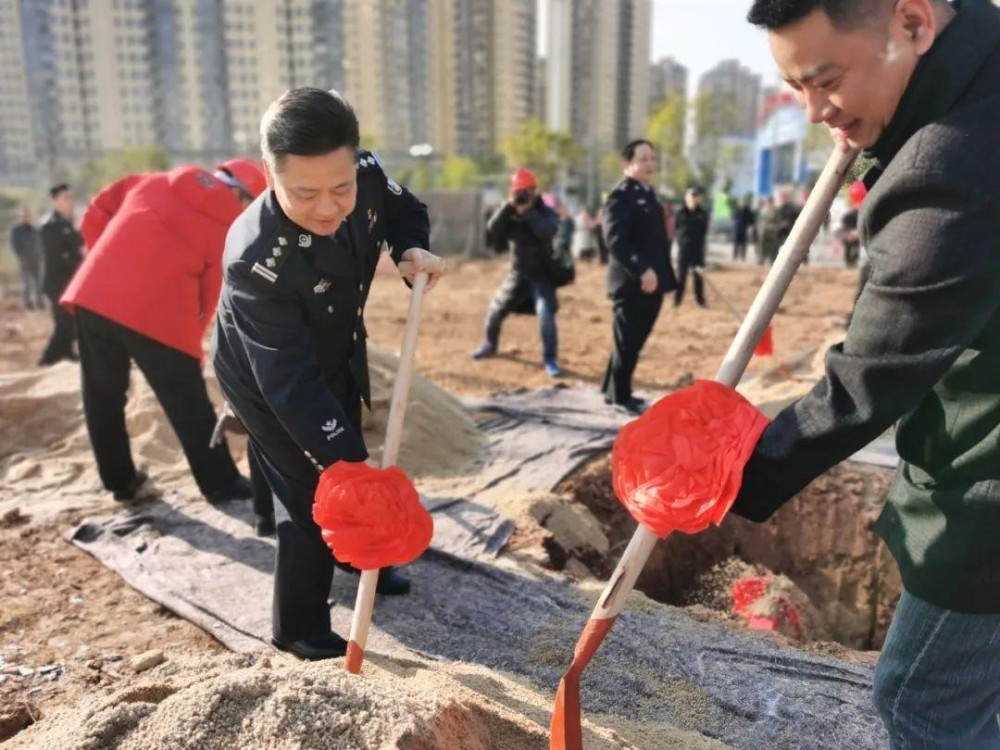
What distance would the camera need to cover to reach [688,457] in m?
1.48

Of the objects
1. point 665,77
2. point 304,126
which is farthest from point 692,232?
point 665,77

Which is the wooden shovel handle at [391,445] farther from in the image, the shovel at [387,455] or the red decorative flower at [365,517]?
the red decorative flower at [365,517]

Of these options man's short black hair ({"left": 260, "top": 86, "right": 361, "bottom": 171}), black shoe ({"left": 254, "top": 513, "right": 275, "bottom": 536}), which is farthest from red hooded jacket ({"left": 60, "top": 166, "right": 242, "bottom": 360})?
man's short black hair ({"left": 260, "top": 86, "right": 361, "bottom": 171})

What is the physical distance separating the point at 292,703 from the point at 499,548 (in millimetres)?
1769

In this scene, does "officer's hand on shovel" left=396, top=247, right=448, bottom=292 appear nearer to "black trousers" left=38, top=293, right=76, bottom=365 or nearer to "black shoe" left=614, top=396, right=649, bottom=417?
"black shoe" left=614, top=396, right=649, bottom=417

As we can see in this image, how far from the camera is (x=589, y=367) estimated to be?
7.99m

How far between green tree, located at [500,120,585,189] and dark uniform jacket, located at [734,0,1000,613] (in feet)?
145

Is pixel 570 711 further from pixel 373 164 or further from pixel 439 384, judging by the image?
pixel 439 384

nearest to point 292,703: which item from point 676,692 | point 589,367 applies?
point 676,692

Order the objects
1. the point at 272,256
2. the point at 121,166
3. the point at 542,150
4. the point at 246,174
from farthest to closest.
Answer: the point at 542,150 → the point at 121,166 → the point at 246,174 → the point at 272,256

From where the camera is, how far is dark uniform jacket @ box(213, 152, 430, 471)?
2076 mm

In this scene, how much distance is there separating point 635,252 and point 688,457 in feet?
13.3

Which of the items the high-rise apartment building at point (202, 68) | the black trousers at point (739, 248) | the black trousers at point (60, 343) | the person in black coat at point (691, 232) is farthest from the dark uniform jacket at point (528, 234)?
the high-rise apartment building at point (202, 68)

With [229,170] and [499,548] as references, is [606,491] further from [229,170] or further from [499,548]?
[229,170]
